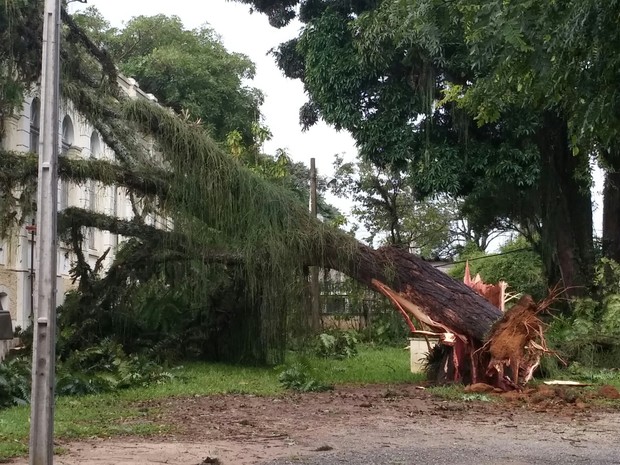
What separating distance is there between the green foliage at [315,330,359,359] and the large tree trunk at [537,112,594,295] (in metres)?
5.17

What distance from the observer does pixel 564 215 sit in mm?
20766

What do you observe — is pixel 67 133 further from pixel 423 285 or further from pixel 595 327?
pixel 595 327

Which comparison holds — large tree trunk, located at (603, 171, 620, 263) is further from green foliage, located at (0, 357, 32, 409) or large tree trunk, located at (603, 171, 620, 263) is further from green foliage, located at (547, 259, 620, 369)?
green foliage, located at (0, 357, 32, 409)

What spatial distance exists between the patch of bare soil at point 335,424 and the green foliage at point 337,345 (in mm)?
6204

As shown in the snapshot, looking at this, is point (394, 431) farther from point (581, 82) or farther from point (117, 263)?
point (117, 263)

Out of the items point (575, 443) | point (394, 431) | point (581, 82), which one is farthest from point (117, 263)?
point (581, 82)

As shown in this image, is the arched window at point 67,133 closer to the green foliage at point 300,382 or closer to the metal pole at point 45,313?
the green foliage at point 300,382

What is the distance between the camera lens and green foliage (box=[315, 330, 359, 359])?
19.5 meters

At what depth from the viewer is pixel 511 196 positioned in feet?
71.5

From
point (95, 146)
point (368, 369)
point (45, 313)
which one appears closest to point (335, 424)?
point (45, 313)

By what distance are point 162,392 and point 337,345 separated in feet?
27.3

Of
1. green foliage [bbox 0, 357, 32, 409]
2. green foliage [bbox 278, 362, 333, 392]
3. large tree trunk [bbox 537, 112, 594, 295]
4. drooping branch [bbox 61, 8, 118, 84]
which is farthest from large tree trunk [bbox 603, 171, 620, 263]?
green foliage [bbox 0, 357, 32, 409]

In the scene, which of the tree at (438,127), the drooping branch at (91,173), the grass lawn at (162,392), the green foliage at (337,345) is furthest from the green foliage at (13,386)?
the tree at (438,127)

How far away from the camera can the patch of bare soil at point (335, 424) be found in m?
7.63
